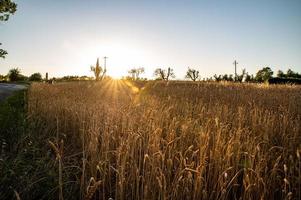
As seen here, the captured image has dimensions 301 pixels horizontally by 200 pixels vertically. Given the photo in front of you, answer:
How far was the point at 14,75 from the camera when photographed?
68625mm

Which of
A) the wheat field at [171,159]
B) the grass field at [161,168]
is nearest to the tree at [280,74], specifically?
the wheat field at [171,159]

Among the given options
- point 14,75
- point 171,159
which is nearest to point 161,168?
point 171,159

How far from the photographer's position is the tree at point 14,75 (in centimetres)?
6804

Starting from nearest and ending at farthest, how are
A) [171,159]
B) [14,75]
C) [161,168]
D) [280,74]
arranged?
1. [171,159]
2. [161,168]
3. [14,75]
4. [280,74]

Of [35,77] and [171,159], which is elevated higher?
[35,77]

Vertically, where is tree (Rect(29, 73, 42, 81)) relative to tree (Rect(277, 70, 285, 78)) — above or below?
below

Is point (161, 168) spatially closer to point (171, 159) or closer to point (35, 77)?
point (171, 159)

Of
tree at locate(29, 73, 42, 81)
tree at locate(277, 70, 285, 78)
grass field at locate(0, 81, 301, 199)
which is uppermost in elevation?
tree at locate(277, 70, 285, 78)

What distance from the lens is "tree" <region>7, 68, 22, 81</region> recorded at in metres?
68.0

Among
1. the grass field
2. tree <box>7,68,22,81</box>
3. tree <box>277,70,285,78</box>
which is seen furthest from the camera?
tree <box>277,70,285,78</box>

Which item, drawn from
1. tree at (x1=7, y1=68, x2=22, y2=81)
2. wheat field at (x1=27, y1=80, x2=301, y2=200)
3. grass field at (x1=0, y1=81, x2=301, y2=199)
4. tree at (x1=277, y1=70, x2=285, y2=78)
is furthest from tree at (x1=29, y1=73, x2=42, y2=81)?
grass field at (x1=0, y1=81, x2=301, y2=199)

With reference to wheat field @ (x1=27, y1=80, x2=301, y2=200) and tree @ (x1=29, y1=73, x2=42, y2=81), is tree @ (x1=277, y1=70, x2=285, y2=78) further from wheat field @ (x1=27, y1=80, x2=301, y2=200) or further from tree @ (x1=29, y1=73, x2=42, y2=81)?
wheat field @ (x1=27, y1=80, x2=301, y2=200)

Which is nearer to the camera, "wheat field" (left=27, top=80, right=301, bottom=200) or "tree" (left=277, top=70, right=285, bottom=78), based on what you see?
"wheat field" (left=27, top=80, right=301, bottom=200)

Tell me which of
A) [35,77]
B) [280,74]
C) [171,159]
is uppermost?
[280,74]
